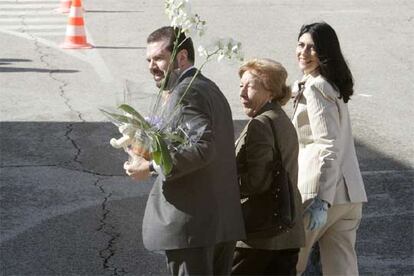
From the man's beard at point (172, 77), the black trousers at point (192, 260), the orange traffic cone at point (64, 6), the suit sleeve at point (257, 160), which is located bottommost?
the orange traffic cone at point (64, 6)

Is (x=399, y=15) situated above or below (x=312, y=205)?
below

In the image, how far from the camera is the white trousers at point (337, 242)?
6.41 metres

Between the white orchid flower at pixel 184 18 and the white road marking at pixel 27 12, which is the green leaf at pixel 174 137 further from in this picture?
the white road marking at pixel 27 12

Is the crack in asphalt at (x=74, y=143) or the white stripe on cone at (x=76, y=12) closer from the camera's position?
the crack in asphalt at (x=74, y=143)

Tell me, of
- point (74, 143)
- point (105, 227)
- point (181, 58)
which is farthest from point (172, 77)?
point (74, 143)

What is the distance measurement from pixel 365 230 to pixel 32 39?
893 cm

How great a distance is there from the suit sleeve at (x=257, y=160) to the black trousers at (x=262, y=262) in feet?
1.13

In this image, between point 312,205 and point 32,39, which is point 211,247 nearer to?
point 312,205

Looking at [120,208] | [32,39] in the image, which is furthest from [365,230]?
[32,39]

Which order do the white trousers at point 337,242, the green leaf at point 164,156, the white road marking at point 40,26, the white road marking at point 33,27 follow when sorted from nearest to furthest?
1. the green leaf at point 164,156
2. the white trousers at point 337,242
3. the white road marking at point 40,26
4. the white road marking at point 33,27

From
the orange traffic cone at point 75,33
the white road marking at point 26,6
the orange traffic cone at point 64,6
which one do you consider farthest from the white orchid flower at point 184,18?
the white road marking at point 26,6

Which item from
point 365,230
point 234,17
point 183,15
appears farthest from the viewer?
point 234,17

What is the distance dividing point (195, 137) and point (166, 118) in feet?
0.56

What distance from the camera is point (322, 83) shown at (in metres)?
6.29
